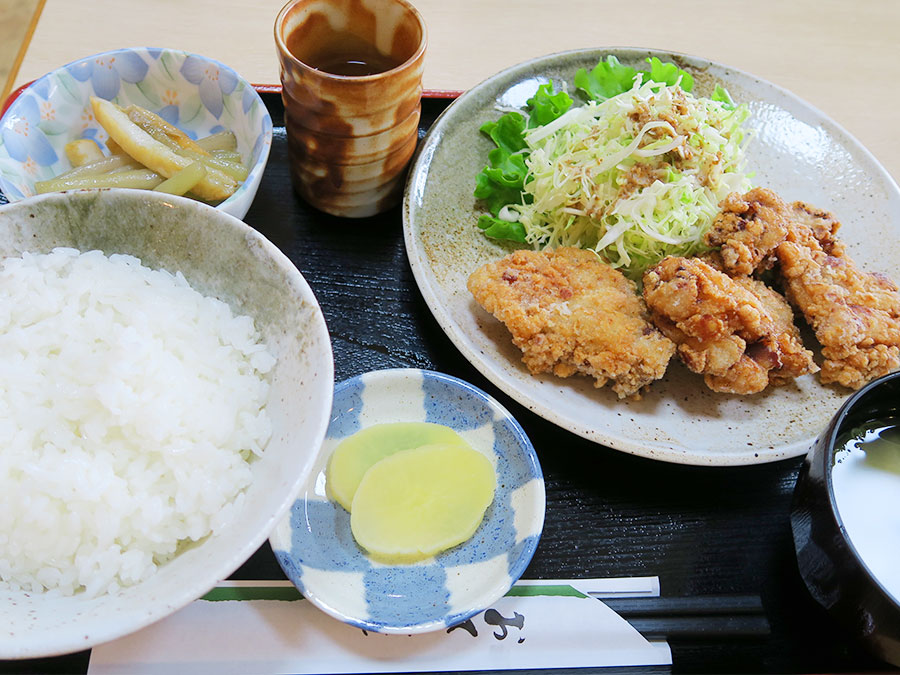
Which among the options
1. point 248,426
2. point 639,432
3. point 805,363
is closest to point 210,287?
point 248,426

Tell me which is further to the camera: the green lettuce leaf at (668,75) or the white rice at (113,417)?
the green lettuce leaf at (668,75)

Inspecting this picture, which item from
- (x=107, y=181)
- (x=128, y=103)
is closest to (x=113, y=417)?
(x=107, y=181)

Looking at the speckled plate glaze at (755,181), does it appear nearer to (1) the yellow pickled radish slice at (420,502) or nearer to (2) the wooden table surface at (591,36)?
(1) the yellow pickled radish slice at (420,502)

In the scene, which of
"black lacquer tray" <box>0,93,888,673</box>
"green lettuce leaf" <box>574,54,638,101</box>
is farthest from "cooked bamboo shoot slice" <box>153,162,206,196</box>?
"green lettuce leaf" <box>574,54,638,101</box>

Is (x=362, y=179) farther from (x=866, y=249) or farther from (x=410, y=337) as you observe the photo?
(x=866, y=249)

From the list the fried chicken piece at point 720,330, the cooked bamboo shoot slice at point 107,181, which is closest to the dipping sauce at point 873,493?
the fried chicken piece at point 720,330

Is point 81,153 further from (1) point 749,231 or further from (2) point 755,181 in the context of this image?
(2) point 755,181
